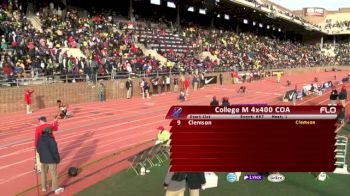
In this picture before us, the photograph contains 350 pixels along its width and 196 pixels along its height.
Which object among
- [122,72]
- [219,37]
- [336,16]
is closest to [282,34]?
[336,16]

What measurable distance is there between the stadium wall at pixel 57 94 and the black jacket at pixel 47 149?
13437mm

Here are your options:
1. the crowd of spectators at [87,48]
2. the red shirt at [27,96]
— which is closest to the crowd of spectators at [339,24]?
the crowd of spectators at [87,48]

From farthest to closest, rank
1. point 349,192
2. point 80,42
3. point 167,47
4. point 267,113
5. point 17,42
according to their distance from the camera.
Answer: point 167,47 < point 80,42 < point 17,42 < point 349,192 < point 267,113

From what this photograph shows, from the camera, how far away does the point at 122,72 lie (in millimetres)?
29969

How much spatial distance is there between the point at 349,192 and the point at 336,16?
9808cm

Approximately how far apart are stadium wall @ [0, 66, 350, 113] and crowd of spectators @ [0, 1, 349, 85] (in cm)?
68

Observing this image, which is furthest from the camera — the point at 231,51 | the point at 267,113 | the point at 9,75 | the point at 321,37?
the point at 321,37

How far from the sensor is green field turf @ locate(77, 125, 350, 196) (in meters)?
9.65

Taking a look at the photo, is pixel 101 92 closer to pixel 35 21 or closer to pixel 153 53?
pixel 35 21

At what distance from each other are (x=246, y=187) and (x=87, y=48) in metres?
21.2

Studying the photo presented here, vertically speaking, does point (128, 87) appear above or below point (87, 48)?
below

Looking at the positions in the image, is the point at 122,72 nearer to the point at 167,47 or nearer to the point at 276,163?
the point at 167,47

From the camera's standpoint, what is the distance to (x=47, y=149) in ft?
31.0
